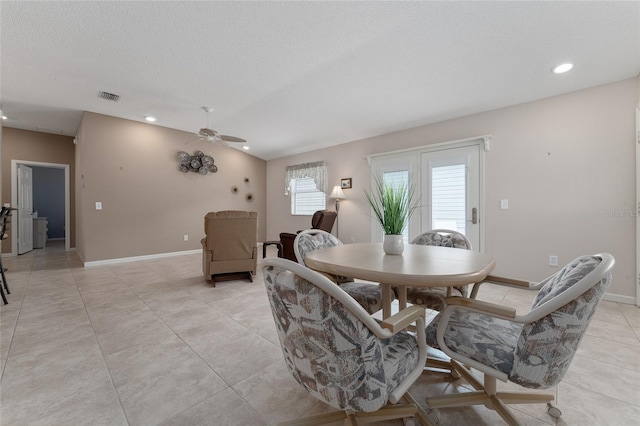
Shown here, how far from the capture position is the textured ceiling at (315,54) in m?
1.98

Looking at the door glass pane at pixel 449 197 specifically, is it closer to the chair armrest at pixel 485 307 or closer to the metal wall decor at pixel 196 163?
the chair armrest at pixel 485 307

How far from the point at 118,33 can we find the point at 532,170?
15.8 ft

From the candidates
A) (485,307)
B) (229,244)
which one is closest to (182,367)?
(485,307)

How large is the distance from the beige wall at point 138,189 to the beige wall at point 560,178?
5.05 metres

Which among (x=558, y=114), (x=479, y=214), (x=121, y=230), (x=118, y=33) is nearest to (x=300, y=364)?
(x=118, y=33)

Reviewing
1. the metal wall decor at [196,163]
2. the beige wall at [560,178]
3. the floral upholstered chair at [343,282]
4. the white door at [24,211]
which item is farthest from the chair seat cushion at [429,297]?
the white door at [24,211]

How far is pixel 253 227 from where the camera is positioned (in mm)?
3475

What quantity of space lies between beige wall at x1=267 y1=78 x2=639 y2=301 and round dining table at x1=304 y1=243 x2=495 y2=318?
94.2 inches

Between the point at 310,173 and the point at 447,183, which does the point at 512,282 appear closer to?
the point at 447,183

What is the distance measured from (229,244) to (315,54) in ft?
8.20

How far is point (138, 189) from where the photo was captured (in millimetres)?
4902

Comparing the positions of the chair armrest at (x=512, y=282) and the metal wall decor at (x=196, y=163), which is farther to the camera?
the metal wall decor at (x=196, y=163)

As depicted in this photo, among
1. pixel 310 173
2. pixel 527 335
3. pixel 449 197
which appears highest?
pixel 310 173

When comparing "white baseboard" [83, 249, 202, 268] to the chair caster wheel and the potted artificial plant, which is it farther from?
the chair caster wheel
